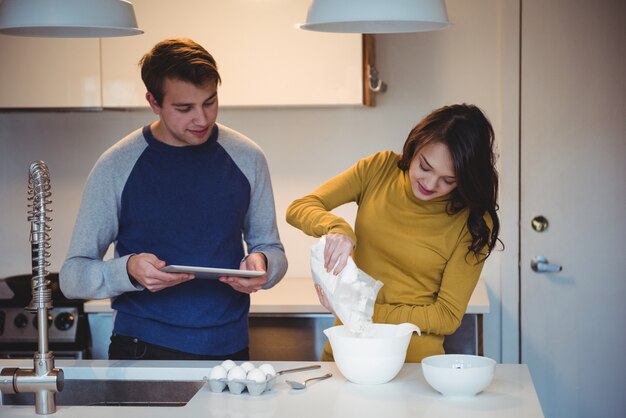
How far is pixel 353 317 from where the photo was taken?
2.07 m

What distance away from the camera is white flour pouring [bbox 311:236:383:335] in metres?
2.07

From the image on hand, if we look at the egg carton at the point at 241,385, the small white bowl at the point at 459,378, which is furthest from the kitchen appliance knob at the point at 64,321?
the small white bowl at the point at 459,378

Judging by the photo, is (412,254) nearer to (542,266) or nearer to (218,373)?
(218,373)

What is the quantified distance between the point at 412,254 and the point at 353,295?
0.79ft

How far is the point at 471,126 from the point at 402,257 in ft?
1.23

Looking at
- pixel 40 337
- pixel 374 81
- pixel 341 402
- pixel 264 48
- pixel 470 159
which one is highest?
pixel 264 48

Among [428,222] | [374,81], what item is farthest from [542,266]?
[428,222]

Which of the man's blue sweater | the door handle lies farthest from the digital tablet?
the door handle

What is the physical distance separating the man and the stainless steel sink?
21 centimetres

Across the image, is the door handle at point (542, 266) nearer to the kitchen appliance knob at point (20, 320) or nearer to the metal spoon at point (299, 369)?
the metal spoon at point (299, 369)

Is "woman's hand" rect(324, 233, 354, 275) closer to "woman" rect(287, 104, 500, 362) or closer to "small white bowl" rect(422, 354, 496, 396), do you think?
"woman" rect(287, 104, 500, 362)

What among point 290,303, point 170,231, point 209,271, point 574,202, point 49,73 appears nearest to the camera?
point 209,271

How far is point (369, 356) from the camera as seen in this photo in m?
1.93

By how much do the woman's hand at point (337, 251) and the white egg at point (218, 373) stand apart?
352 mm
